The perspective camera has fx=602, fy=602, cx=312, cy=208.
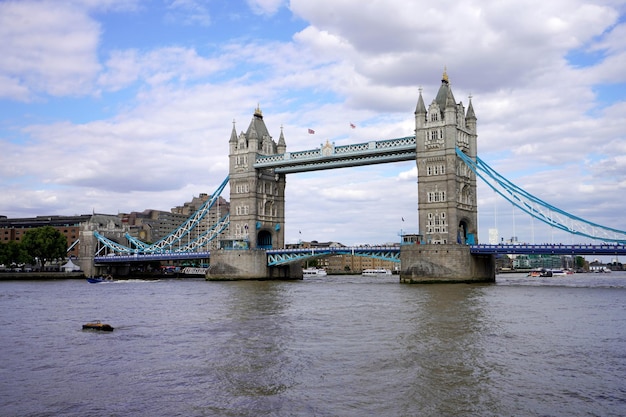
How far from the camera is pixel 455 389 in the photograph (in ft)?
59.1

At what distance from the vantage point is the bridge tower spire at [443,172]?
7150 cm

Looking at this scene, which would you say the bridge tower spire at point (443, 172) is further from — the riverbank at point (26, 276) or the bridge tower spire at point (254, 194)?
the riverbank at point (26, 276)

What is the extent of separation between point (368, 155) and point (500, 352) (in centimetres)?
5831

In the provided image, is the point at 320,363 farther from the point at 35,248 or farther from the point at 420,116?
the point at 35,248

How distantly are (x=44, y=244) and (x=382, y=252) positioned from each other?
6634cm

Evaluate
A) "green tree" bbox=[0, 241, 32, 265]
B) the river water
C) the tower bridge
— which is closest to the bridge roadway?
the tower bridge

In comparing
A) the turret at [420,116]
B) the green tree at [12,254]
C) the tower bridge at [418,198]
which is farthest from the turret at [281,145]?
the green tree at [12,254]

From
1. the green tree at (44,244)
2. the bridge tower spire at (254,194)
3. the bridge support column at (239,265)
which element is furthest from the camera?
the green tree at (44,244)

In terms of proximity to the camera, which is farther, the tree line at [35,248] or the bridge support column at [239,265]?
the tree line at [35,248]

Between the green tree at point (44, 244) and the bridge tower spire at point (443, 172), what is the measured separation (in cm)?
7270

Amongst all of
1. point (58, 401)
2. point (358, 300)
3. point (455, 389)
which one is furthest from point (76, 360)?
point (358, 300)

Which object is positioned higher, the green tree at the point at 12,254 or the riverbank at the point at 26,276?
the green tree at the point at 12,254

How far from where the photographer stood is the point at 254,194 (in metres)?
89.9

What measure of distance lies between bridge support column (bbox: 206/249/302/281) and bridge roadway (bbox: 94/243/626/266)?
1633 millimetres
